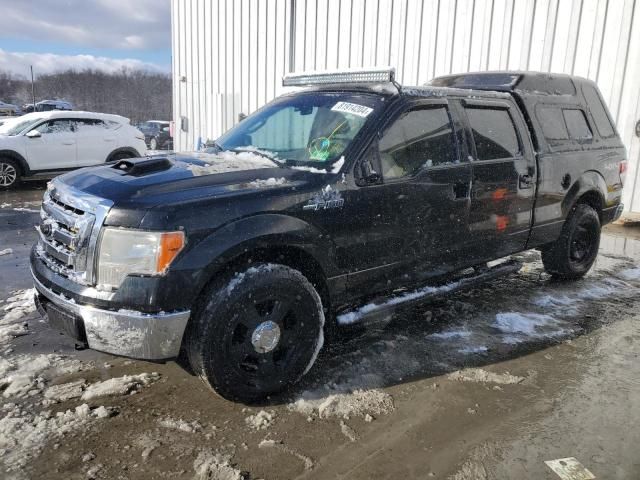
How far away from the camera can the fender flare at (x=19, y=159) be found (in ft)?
34.4

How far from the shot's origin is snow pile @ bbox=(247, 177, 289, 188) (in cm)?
290

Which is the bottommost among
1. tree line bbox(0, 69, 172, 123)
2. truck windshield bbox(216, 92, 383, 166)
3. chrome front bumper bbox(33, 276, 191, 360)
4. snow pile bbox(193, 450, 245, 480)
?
snow pile bbox(193, 450, 245, 480)

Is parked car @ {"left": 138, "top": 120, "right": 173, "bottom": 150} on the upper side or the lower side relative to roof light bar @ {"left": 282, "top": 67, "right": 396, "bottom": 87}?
lower

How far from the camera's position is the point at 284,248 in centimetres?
297

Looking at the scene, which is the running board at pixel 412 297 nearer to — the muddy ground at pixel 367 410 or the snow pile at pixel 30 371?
the muddy ground at pixel 367 410

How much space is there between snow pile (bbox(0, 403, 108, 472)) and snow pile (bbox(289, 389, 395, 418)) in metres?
1.16

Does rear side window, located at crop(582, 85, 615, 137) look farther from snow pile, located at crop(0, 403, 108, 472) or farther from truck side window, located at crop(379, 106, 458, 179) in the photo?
snow pile, located at crop(0, 403, 108, 472)

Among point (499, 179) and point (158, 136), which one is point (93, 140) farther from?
point (158, 136)

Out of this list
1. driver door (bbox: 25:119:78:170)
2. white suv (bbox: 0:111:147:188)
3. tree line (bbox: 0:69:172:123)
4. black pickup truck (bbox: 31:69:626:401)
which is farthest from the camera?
tree line (bbox: 0:69:172:123)

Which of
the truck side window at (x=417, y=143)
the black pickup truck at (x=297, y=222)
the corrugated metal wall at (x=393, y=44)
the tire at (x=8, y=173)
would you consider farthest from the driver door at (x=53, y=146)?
the truck side window at (x=417, y=143)

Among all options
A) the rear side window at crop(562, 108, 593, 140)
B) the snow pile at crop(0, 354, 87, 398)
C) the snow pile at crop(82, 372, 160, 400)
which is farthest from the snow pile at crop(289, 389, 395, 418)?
the rear side window at crop(562, 108, 593, 140)

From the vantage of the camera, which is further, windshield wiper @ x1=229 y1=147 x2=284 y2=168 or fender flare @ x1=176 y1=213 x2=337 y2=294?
windshield wiper @ x1=229 y1=147 x2=284 y2=168

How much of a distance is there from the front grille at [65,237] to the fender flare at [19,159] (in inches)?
347

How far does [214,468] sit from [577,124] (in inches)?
182
